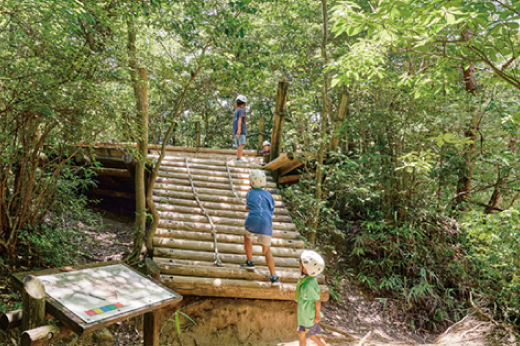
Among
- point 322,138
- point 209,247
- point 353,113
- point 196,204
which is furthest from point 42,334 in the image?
point 353,113

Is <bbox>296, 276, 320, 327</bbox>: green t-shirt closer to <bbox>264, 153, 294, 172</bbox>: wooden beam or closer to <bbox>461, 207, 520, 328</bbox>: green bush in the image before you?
→ <bbox>461, 207, 520, 328</bbox>: green bush

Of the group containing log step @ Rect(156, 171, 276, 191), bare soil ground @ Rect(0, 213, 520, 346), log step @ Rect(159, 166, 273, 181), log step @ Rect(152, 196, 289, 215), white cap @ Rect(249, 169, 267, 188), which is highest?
white cap @ Rect(249, 169, 267, 188)

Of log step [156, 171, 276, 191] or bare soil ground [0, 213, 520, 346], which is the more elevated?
log step [156, 171, 276, 191]

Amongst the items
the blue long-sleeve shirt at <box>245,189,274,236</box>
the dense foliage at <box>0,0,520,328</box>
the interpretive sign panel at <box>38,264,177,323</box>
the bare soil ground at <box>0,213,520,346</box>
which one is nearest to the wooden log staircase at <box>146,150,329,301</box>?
the bare soil ground at <box>0,213,520,346</box>

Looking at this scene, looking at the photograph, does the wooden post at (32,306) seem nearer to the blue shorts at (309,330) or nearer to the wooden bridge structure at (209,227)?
the wooden bridge structure at (209,227)

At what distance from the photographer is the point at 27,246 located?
4.90 meters

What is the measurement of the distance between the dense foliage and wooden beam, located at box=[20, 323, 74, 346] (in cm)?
231

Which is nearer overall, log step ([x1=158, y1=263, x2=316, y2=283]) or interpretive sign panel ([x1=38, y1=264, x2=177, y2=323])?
interpretive sign panel ([x1=38, y1=264, x2=177, y2=323])

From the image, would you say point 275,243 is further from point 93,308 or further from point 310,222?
point 93,308

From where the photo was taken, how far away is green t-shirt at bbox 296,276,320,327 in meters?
3.50

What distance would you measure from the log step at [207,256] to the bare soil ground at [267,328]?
0.57m

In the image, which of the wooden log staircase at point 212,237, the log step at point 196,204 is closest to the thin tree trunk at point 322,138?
the wooden log staircase at point 212,237

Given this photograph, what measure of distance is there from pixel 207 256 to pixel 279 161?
9.24 feet

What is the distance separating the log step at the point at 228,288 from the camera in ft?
14.4
